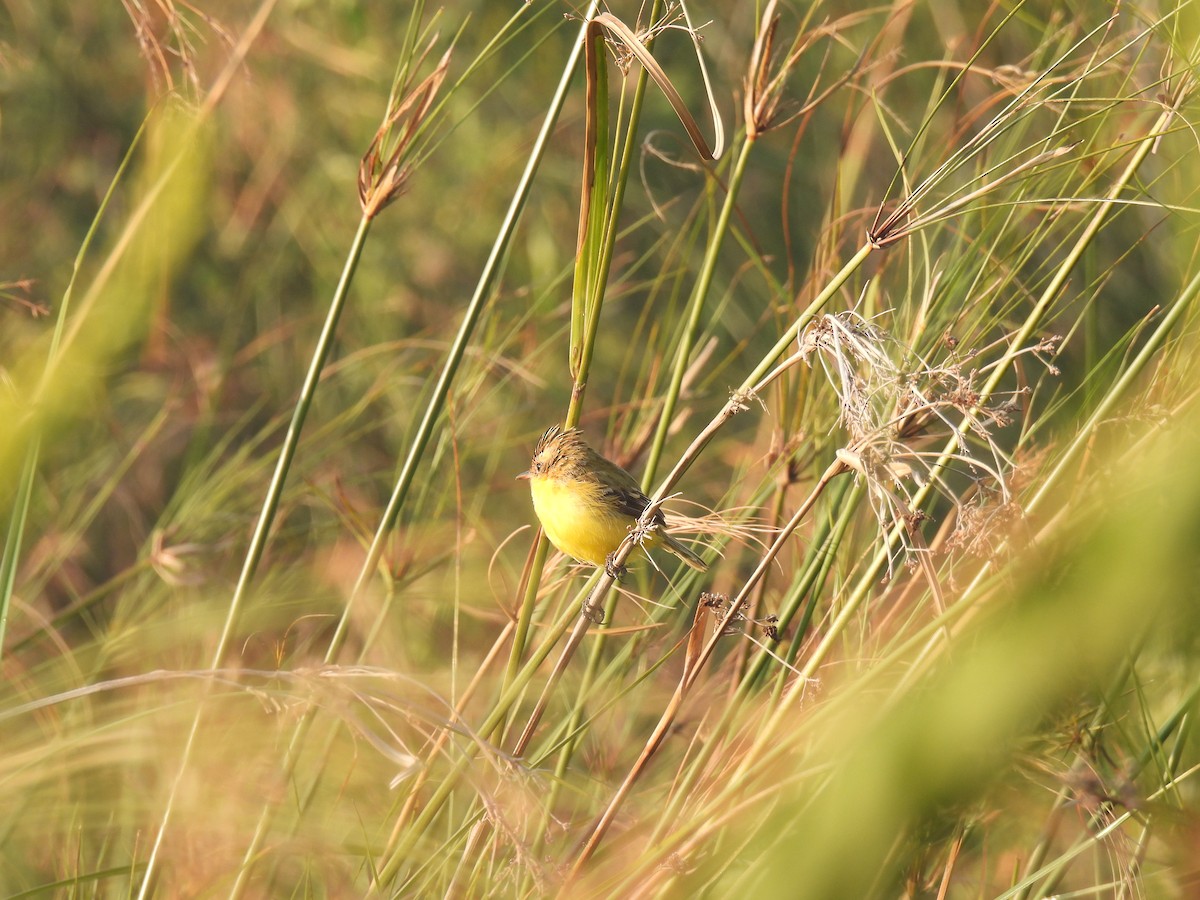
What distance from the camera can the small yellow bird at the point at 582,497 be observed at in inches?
101

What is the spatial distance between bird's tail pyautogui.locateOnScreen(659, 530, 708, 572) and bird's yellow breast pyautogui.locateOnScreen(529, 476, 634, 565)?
0.17 metres

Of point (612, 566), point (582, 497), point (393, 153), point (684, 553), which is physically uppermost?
point (393, 153)

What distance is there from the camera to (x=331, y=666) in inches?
54.0

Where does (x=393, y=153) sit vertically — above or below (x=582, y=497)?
above

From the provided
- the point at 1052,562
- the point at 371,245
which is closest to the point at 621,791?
the point at 1052,562

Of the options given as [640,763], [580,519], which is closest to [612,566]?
[640,763]

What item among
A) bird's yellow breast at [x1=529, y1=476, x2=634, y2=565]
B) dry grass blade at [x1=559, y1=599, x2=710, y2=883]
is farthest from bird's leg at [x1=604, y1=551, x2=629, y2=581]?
bird's yellow breast at [x1=529, y1=476, x2=634, y2=565]

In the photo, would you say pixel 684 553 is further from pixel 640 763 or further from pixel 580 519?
pixel 640 763

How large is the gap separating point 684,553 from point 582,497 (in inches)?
26.8

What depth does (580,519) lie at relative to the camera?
2.65 metres

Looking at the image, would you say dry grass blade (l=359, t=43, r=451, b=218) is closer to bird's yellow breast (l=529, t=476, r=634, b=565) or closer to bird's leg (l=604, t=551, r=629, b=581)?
bird's leg (l=604, t=551, r=629, b=581)

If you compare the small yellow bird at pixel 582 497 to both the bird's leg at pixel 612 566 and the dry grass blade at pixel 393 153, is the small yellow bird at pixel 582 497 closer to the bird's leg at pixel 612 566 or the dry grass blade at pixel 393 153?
the bird's leg at pixel 612 566

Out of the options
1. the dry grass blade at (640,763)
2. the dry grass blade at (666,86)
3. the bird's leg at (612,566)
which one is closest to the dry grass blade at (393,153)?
the dry grass blade at (666,86)

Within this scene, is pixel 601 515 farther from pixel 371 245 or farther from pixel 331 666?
pixel 371 245
